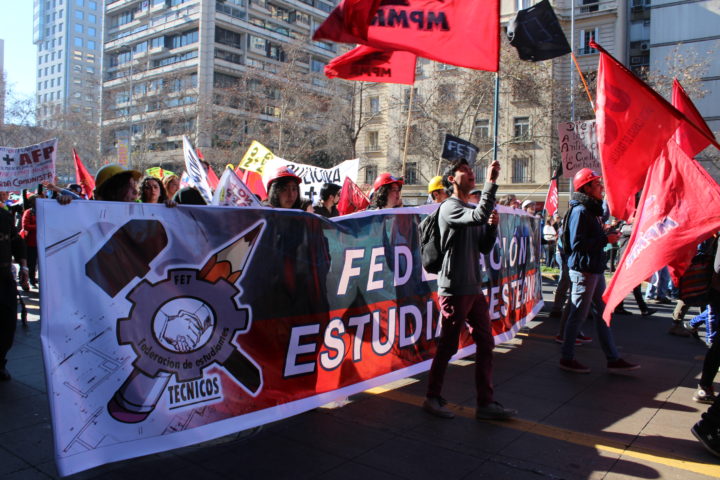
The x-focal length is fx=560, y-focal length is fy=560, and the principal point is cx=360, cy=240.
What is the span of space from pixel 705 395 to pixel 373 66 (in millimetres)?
4798

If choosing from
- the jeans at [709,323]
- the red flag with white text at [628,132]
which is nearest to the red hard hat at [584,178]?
the red flag with white text at [628,132]

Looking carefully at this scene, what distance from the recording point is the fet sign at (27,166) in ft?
24.2

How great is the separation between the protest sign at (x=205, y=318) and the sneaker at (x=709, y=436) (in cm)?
214

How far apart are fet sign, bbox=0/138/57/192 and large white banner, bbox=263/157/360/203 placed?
3891 millimetres

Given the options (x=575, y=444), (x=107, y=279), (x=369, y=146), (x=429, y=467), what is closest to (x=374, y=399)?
(x=429, y=467)

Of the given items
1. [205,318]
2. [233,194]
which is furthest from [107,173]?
[205,318]

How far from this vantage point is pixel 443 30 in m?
5.46

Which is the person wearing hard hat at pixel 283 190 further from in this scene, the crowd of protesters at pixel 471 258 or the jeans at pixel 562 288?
the jeans at pixel 562 288

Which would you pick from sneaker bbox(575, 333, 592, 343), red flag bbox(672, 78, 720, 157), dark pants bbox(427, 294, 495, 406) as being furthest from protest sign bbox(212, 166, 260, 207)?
sneaker bbox(575, 333, 592, 343)

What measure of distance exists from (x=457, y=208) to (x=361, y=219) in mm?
832

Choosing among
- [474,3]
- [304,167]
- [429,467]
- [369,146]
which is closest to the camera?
[429,467]

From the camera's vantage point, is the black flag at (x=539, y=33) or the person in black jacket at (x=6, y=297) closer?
the person in black jacket at (x=6, y=297)

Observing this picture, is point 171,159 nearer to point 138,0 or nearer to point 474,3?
point 138,0

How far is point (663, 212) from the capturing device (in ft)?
A: 13.5
